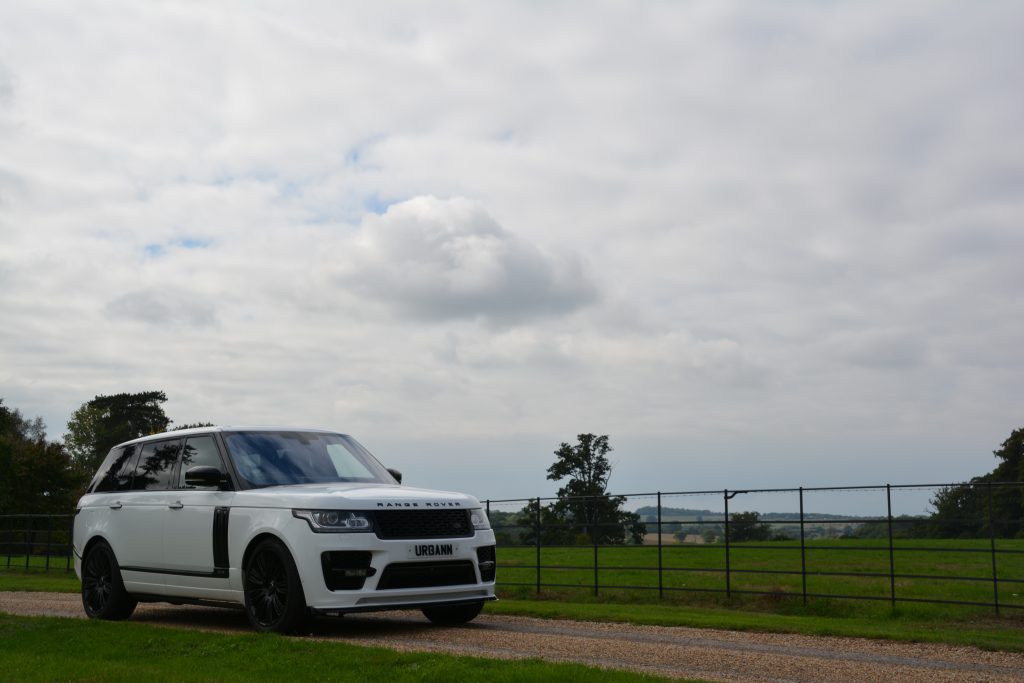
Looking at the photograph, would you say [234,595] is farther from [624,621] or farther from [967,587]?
[967,587]

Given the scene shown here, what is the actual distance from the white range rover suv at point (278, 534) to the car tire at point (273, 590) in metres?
0.01

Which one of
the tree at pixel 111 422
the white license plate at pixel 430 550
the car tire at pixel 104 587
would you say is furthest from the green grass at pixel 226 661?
the tree at pixel 111 422

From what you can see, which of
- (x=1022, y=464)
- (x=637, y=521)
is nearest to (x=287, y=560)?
(x=637, y=521)

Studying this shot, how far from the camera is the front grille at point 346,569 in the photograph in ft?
32.5

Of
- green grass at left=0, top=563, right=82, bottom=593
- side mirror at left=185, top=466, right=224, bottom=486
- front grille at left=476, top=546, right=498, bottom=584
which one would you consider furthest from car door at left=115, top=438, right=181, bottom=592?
green grass at left=0, top=563, right=82, bottom=593

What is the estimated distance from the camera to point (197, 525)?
11297mm

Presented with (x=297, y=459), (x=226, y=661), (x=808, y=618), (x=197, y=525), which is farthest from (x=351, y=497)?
(x=808, y=618)

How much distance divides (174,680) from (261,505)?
110 inches

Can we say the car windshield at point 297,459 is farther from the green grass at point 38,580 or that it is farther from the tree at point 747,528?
the tree at point 747,528

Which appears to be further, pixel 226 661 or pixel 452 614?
pixel 452 614

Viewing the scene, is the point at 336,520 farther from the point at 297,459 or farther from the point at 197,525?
the point at 197,525

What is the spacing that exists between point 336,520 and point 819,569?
10.5 meters

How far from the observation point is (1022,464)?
6781 centimetres

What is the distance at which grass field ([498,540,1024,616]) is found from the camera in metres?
16.7
